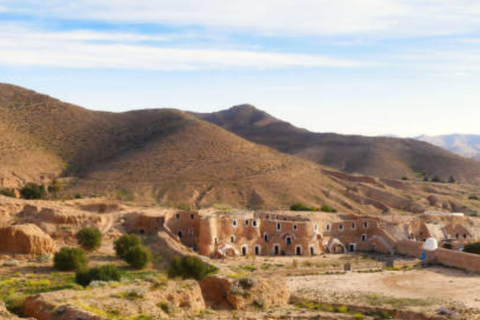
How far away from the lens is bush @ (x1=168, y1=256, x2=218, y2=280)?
33906 mm

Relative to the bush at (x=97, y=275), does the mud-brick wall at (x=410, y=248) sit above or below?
above

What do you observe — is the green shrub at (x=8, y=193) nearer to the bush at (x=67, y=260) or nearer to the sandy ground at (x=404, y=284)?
the bush at (x=67, y=260)

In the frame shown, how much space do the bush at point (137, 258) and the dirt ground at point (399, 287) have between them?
8.79 metres

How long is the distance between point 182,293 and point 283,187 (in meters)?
45.4

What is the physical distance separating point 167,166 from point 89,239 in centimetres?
3252

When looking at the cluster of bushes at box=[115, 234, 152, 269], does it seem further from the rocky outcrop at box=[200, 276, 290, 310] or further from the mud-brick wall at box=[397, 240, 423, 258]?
the mud-brick wall at box=[397, 240, 423, 258]

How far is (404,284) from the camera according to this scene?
34781 millimetres

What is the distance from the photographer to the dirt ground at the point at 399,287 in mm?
30375

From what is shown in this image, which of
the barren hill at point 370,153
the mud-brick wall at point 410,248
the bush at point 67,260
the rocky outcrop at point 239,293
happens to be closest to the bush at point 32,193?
the bush at point 67,260

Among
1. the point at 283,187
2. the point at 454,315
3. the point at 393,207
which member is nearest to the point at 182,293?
the point at 454,315

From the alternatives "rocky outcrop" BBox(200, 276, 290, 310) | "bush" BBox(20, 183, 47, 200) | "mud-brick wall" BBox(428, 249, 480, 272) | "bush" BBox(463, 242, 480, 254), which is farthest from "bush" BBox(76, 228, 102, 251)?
"bush" BBox(463, 242, 480, 254)

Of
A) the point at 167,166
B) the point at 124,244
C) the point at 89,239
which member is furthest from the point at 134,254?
the point at 167,166

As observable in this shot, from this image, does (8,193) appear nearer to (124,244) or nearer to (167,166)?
(124,244)

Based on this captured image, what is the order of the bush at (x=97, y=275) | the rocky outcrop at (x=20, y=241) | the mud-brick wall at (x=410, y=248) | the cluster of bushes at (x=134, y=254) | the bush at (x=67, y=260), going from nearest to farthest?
the bush at (x=97, y=275) < the bush at (x=67, y=260) < the cluster of bushes at (x=134, y=254) < the rocky outcrop at (x=20, y=241) < the mud-brick wall at (x=410, y=248)
